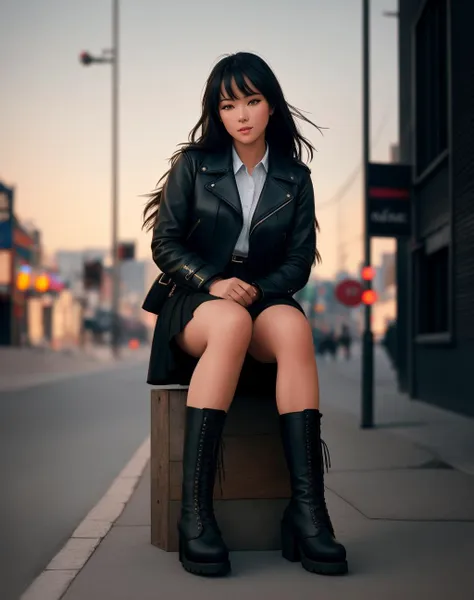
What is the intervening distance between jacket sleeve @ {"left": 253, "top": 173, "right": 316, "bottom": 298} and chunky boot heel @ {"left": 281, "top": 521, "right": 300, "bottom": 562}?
0.96m

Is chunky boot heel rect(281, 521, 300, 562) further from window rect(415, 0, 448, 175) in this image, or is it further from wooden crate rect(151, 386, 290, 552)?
window rect(415, 0, 448, 175)

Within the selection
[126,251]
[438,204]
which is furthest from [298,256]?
[126,251]

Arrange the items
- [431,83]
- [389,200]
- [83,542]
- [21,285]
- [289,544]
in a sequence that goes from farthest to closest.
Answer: [21,285] < [431,83] < [389,200] < [83,542] < [289,544]

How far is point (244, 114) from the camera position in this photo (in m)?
4.07

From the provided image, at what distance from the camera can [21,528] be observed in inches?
197

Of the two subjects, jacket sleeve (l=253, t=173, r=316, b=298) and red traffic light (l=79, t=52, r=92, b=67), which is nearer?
jacket sleeve (l=253, t=173, r=316, b=298)

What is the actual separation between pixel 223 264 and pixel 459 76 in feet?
29.1

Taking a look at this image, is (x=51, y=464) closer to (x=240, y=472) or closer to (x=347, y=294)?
(x=240, y=472)

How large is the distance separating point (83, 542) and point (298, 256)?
5.63 feet

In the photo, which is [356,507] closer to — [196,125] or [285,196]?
[285,196]

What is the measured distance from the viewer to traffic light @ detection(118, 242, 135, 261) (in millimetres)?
38656

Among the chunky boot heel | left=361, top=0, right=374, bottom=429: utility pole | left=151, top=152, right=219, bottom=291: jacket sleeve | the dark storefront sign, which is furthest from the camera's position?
the dark storefront sign

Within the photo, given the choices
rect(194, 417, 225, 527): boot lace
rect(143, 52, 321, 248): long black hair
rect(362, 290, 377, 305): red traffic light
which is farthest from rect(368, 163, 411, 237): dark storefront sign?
rect(194, 417, 225, 527): boot lace

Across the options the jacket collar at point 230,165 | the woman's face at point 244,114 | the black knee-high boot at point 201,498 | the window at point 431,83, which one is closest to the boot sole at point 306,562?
the black knee-high boot at point 201,498
